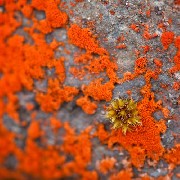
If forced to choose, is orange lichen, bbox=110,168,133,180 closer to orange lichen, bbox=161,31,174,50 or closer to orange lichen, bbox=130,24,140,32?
orange lichen, bbox=161,31,174,50

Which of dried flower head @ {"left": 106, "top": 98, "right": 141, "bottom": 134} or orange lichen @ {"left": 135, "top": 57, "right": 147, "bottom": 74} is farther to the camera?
Result: orange lichen @ {"left": 135, "top": 57, "right": 147, "bottom": 74}

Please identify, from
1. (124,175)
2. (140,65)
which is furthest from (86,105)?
(124,175)

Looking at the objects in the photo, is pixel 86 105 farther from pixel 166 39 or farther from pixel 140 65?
pixel 166 39

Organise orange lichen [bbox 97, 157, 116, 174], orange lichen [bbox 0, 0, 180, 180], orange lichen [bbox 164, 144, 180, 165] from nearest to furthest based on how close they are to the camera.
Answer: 1. orange lichen [bbox 0, 0, 180, 180]
2. orange lichen [bbox 97, 157, 116, 174]
3. orange lichen [bbox 164, 144, 180, 165]

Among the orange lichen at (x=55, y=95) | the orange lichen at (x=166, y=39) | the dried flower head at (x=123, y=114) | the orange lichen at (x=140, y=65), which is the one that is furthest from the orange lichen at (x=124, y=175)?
the orange lichen at (x=166, y=39)

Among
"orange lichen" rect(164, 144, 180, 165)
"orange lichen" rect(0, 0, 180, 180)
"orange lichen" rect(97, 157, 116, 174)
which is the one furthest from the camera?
"orange lichen" rect(164, 144, 180, 165)

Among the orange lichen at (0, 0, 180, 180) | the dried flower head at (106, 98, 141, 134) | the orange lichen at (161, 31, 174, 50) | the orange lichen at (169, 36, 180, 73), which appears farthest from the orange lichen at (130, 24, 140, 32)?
the dried flower head at (106, 98, 141, 134)

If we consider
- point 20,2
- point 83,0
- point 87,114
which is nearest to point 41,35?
point 20,2

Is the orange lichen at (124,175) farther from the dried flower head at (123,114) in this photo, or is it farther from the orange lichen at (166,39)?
the orange lichen at (166,39)
